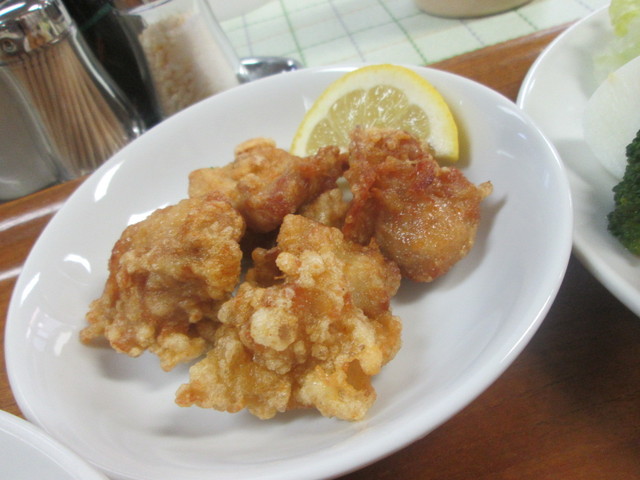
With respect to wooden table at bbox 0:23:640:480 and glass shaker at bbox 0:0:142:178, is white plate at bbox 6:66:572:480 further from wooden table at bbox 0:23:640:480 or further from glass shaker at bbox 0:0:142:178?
glass shaker at bbox 0:0:142:178

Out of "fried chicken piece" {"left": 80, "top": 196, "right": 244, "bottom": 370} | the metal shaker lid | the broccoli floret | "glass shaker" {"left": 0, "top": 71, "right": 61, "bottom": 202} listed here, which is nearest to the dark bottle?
the metal shaker lid

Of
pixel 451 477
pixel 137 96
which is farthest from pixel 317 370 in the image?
pixel 137 96

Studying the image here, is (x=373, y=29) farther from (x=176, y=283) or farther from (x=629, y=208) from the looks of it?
(x=176, y=283)

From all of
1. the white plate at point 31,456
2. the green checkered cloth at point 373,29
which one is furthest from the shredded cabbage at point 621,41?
the white plate at point 31,456

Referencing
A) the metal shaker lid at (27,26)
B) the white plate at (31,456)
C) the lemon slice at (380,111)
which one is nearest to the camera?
the white plate at (31,456)

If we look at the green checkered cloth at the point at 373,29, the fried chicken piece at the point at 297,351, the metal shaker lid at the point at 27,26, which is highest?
the metal shaker lid at the point at 27,26

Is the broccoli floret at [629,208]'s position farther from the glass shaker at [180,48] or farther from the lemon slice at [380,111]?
the glass shaker at [180,48]
